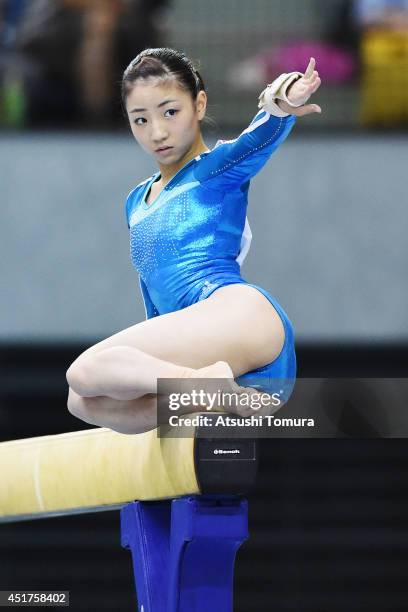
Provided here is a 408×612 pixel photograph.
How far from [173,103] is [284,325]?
0.66m

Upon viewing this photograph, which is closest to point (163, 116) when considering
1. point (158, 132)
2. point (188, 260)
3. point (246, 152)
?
point (158, 132)

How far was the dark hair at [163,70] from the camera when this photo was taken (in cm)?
336

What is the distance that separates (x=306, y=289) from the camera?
6.84 m

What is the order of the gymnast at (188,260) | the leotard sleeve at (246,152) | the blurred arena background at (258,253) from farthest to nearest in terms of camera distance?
1. the blurred arena background at (258,253)
2. the leotard sleeve at (246,152)
3. the gymnast at (188,260)

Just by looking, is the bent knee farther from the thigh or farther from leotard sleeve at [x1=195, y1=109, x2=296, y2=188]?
leotard sleeve at [x1=195, y1=109, x2=296, y2=188]

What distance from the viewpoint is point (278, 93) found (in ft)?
10.5

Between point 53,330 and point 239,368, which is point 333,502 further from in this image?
point 239,368

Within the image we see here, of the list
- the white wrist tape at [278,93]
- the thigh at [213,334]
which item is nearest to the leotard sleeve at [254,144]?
the white wrist tape at [278,93]

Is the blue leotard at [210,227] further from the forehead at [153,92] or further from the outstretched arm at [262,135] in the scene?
the forehead at [153,92]

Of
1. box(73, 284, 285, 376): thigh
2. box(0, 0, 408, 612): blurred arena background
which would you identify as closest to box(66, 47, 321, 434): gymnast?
box(73, 284, 285, 376): thigh

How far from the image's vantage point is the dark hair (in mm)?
3359

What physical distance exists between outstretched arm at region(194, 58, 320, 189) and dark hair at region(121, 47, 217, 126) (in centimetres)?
19

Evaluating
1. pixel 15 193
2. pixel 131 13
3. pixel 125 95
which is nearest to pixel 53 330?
pixel 15 193

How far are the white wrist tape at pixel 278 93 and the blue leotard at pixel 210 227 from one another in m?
0.03
